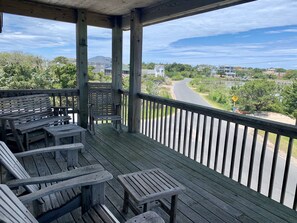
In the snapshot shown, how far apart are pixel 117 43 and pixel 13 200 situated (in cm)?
467

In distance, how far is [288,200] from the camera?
11.1ft

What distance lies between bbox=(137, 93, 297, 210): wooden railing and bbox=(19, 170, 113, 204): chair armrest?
189 cm

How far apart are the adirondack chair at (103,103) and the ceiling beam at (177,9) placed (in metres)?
1.72

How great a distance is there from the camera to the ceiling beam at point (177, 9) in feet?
9.53

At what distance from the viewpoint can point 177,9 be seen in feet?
11.5

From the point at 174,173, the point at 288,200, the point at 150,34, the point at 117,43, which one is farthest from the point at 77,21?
the point at 288,200

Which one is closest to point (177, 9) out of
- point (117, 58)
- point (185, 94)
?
point (185, 94)

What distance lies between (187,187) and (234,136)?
2.95 ft

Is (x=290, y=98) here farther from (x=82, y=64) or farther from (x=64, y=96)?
(x=64, y=96)

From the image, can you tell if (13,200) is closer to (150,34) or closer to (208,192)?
(208,192)

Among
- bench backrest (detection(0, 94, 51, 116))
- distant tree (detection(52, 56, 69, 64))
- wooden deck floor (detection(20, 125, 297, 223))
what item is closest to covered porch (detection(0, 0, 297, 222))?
wooden deck floor (detection(20, 125, 297, 223))

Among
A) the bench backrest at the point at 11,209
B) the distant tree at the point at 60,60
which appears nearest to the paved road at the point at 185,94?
the bench backrest at the point at 11,209

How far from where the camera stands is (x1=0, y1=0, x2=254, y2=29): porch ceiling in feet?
11.4

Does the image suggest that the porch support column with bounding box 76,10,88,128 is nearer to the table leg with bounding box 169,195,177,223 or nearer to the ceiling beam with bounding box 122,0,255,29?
the ceiling beam with bounding box 122,0,255,29
